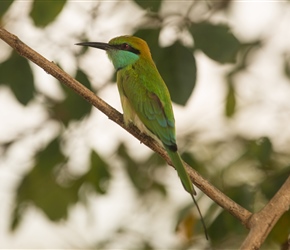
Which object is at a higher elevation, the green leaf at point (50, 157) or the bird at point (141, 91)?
the bird at point (141, 91)

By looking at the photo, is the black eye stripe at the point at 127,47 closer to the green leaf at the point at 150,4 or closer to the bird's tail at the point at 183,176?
the green leaf at the point at 150,4

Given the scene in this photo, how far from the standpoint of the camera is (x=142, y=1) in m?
2.15

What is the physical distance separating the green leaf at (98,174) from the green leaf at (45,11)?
25.5 inches

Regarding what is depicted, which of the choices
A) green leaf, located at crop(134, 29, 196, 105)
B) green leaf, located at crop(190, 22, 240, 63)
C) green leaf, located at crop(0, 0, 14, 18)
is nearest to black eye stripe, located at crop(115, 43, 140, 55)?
green leaf, located at crop(134, 29, 196, 105)

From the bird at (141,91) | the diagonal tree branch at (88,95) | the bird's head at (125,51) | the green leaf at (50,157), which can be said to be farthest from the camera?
the green leaf at (50,157)

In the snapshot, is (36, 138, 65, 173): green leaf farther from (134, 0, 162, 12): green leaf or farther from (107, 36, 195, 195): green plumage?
(134, 0, 162, 12): green leaf

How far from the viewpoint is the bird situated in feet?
Answer: 7.39

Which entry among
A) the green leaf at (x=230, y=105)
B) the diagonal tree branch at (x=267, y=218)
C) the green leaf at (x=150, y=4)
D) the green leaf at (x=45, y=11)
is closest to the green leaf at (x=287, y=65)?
the green leaf at (x=230, y=105)

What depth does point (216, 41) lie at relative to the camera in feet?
7.10

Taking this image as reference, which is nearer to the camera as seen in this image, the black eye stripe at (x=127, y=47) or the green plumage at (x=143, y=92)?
the green plumage at (x=143, y=92)

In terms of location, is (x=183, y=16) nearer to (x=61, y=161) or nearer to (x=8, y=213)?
(x=61, y=161)

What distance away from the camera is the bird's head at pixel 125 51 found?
255 cm

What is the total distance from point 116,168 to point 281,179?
1467 mm

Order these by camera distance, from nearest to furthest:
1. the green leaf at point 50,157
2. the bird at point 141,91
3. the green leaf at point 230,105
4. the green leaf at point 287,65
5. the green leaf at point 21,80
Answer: the bird at point 141,91, the green leaf at point 21,80, the green leaf at point 50,157, the green leaf at point 230,105, the green leaf at point 287,65
